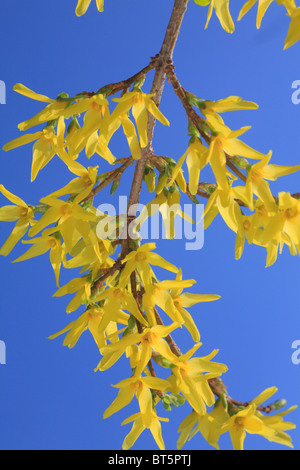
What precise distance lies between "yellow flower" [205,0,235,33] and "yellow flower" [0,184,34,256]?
80 centimetres

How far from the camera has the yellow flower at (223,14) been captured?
55.5 inches

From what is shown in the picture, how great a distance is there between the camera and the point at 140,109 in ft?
4.15

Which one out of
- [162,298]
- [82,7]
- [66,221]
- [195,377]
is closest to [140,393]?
[195,377]

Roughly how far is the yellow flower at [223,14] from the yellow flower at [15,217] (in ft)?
2.63

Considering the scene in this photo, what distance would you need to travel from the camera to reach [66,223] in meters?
1.27

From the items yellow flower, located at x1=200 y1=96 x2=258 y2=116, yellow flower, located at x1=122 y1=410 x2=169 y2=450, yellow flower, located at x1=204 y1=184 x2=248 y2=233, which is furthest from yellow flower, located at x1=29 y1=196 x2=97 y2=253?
yellow flower, located at x1=122 y1=410 x2=169 y2=450

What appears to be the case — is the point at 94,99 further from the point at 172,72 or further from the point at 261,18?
the point at 261,18

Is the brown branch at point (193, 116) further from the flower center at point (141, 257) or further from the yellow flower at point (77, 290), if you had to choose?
the yellow flower at point (77, 290)

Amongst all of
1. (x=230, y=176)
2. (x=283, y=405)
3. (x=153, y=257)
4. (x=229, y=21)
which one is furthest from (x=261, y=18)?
(x=283, y=405)

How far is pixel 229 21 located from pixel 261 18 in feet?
0.34

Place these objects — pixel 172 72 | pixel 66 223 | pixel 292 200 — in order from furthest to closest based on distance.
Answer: pixel 172 72, pixel 66 223, pixel 292 200

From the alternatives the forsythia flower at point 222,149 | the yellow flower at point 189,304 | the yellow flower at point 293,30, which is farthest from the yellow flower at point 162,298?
the yellow flower at point 293,30

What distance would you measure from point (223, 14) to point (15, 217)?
90 centimetres

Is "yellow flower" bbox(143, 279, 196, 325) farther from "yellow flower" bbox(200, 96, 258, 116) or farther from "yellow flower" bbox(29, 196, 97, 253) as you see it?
"yellow flower" bbox(200, 96, 258, 116)
